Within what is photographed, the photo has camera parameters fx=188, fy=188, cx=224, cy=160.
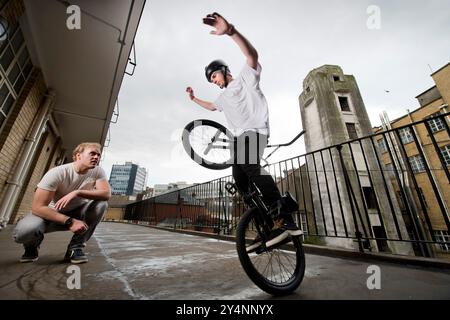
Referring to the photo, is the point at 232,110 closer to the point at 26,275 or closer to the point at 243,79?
the point at 243,79

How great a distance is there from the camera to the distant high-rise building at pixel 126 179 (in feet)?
389

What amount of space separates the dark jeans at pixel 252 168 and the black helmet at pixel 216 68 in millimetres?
805

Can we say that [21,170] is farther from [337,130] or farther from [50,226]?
[337,130]

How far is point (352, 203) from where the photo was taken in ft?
8.84

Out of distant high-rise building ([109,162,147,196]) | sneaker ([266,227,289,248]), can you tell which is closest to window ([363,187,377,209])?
sneaker ([266,227,289,248])

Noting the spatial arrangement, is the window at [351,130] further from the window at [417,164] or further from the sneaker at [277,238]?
the sneaker at [277,238]

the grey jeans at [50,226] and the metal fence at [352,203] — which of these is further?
the metal fence at [352,203]

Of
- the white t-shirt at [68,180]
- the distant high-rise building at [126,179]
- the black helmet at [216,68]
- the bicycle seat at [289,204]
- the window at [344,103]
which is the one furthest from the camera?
the distant high-rise building at [126,179]

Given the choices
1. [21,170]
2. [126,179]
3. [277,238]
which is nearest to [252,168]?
[277,238]

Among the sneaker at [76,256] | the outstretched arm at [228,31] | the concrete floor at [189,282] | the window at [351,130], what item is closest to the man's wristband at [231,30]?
the outstretched arm at [228,31]

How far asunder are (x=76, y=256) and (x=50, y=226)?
1.36 feet

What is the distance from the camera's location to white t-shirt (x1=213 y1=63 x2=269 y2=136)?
1.69 meters

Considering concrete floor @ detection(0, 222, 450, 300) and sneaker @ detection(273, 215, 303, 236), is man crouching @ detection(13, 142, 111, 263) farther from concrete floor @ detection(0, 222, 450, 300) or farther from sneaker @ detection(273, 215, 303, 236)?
sneaker @ detection(273, 215, 303, 236)
